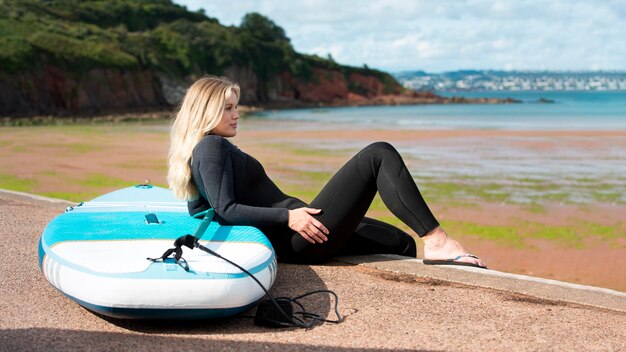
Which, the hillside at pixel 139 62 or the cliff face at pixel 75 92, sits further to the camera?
the hillside at pixel 139 62

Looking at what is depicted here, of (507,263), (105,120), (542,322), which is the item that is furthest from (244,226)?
(105,120)

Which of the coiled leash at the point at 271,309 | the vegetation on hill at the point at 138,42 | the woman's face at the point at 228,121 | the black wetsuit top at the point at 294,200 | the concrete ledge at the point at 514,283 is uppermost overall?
the vegetation on hill at the point at 138,42

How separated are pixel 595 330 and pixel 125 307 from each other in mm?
2738

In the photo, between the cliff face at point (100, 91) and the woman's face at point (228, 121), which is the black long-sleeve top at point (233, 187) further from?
the cliff face at point (100, 91)

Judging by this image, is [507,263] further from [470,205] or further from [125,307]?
[125,307]

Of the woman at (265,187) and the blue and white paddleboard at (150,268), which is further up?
the woman at (265,187)

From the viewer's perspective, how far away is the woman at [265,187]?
5008 mm

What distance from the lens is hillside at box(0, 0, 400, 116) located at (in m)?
52.7

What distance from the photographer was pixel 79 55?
188ft

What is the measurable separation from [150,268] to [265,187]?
1377mm

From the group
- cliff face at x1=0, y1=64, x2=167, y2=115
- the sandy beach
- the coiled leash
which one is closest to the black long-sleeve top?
the coiled leash

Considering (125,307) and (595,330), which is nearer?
(125,307)

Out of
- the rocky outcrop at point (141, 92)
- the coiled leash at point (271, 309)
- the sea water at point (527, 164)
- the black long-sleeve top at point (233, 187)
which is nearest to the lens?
the coiled leash at point (271, 309)

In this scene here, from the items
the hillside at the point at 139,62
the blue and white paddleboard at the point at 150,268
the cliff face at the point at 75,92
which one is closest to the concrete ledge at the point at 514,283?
the blue and white paddleboard at the point at 150,268
